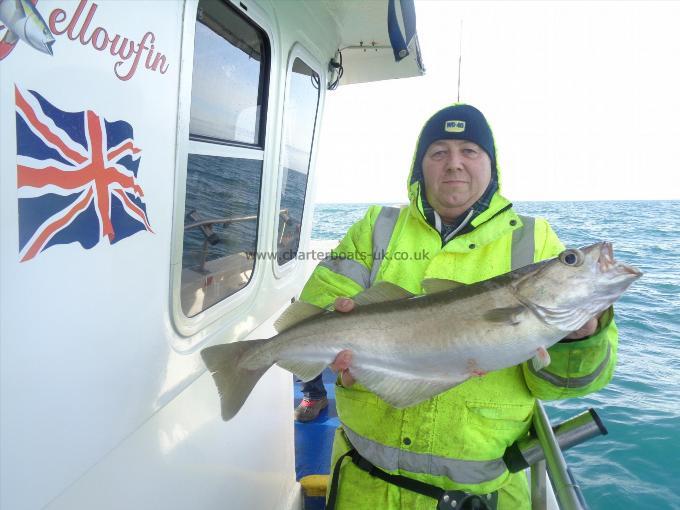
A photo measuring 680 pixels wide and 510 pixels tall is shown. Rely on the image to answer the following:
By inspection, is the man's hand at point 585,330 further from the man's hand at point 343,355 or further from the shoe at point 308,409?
the shoe at point 308,409

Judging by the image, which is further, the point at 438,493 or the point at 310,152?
the point at 310,152

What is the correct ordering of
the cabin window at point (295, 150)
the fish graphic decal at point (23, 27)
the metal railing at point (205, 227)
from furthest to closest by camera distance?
the cabin window at point (295, 150) < the metal railing at point (205, 227) < the fish graphic decal at point (23, 27)

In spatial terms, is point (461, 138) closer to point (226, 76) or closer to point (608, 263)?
point (608, 263)

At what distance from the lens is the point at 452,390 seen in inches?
91.3

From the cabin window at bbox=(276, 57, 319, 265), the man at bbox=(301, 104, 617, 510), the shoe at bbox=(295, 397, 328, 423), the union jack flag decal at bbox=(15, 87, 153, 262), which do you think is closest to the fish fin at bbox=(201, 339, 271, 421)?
the man at bbox=(301, 104, 617, 510)

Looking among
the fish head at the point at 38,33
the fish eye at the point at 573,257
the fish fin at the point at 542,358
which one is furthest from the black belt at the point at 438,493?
the fish head at the point at 38,33

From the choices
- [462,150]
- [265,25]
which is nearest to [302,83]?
[265,25]

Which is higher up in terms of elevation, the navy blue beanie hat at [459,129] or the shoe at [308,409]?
the navy blue beanie hat at [459,129]

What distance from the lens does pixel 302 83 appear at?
408 cm

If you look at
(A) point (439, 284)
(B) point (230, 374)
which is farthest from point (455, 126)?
(B) point (230, 374)

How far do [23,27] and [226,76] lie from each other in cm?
175

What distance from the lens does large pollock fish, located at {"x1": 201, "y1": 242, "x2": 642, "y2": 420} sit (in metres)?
1.99

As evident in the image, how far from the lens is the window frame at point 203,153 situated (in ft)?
6.59

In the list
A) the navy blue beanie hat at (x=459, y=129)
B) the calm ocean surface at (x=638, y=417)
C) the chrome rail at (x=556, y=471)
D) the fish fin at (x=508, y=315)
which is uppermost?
the navy blue beanie hat at (x=459, y=129)
